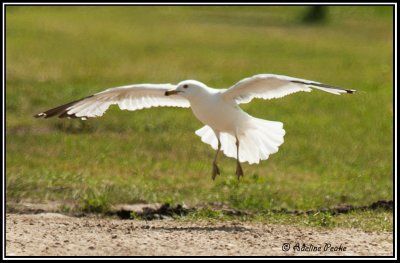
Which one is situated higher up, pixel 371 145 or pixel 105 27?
pixel 105 27

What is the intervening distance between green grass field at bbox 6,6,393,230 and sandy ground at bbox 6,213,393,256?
108 centimetres

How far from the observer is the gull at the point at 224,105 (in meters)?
8.66

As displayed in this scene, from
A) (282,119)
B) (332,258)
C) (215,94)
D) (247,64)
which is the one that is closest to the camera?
(332,258)

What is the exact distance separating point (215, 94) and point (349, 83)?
34.4 ft

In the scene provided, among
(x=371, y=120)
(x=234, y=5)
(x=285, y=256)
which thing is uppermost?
(x=234, y=5)

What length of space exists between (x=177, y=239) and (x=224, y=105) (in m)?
1.61

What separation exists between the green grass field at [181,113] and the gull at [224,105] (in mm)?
855

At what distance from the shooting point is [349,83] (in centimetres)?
A: 1880

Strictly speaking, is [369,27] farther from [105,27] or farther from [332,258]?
[332,258]

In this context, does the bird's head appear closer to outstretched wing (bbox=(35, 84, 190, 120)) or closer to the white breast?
the white breast

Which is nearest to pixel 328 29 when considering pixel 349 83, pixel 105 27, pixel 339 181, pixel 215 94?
pixel 105 27

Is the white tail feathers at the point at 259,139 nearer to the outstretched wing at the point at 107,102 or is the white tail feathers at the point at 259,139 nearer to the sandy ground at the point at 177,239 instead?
the sandy ground at the point at 177,239

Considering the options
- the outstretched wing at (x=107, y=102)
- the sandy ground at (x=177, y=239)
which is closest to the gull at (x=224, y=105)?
the outstretched wing at (x=107, y=102)

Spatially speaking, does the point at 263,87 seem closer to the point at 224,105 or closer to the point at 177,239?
the point at 224,105
